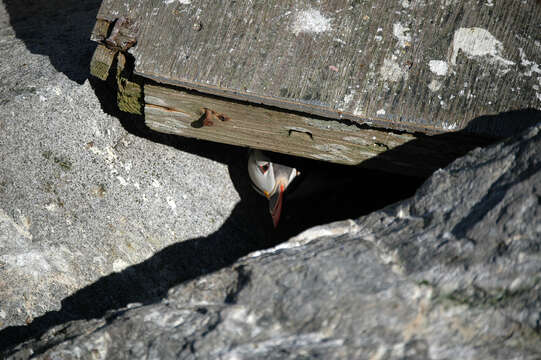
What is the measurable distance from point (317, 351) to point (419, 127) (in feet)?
3.15

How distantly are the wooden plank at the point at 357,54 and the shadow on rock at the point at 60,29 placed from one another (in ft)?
1.98

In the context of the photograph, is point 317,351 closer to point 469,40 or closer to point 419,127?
point 419,127

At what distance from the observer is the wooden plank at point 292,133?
1893 millimetres

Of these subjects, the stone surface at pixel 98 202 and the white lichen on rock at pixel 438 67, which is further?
the stone surface at pixel 98 202

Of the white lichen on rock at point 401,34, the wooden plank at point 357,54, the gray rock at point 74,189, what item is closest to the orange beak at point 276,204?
the gray rock at point 74,189

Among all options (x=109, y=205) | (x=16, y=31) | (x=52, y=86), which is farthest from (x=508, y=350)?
(x=16, y=31)

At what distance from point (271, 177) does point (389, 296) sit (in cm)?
124

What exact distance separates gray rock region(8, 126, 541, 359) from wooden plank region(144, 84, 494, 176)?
1.30 feet

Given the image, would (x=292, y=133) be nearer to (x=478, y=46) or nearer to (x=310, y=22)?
(x=310, y=22)

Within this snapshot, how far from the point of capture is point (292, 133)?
6.54 ft

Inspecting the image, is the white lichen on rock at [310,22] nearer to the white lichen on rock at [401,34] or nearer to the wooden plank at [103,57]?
the white lichen on rock at [401,34]

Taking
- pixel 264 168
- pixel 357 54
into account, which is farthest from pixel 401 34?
pixel 264 168

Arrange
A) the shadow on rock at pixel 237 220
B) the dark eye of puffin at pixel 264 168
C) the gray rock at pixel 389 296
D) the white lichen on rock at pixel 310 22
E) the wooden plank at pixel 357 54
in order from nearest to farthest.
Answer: the gray rock at pixel 389 296
the wooden plank at pixel 357 54
the white lichen on rock at pixel 310 22
the shadow on rock at pixel 237 220
the dark eye of puffin at pixel 264 168

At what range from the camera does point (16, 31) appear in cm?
286
